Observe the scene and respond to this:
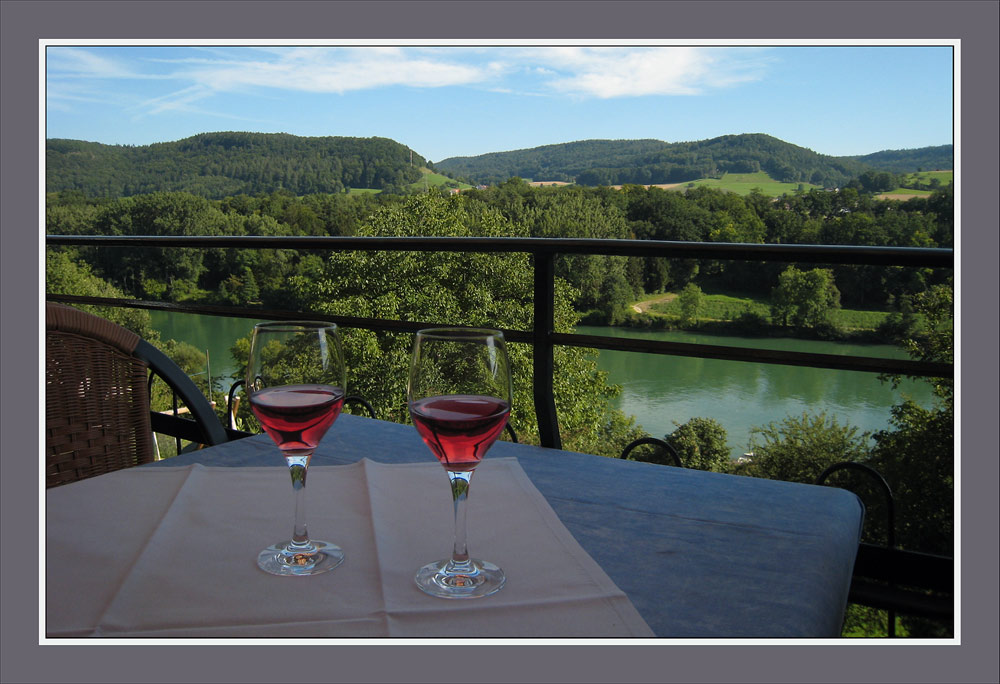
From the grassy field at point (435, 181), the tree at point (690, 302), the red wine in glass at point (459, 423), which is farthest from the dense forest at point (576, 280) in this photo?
the red wine in glass at point (459, 423)

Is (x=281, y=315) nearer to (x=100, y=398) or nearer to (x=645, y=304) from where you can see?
(x=100, y=398)

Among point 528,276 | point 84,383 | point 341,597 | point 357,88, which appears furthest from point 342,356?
point 357,88

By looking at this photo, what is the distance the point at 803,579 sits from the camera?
658mm

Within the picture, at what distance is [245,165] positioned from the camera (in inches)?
912

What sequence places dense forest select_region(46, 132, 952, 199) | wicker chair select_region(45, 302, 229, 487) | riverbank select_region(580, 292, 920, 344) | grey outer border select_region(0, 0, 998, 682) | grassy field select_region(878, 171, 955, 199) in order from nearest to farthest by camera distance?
grey outer border select_region(0, 0, 998, 682), wicker chair select_region(45, 302, 229, 487), grassy field select_region(878, 171, 955, 199), dense forest select_region(46, 132, 952, 199), riverbank select_region(580, 292, 920, 344)

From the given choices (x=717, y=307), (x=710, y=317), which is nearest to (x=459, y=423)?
(x=710, y=317)

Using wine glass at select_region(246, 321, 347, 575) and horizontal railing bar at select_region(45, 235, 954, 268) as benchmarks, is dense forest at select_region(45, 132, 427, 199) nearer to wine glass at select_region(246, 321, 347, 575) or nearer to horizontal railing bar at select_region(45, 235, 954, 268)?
horizontal railing bar at select_region(45, 235, 954, 268)

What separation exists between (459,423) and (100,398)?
910 millimetres

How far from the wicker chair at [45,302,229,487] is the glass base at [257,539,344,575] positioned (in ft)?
1.75

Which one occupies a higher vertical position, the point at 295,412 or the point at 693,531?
the point at 295,412

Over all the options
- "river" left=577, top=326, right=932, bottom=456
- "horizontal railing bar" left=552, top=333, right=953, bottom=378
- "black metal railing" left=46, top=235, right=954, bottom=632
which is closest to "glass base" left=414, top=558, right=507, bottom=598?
"black metal railing" left=46, top=235, right=954, bottom=632

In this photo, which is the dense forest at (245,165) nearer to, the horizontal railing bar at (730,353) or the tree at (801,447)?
the tree at (801,447)

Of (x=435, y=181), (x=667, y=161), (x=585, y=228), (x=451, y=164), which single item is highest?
(x=451, y=164)

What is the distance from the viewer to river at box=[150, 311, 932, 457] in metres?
24.4
